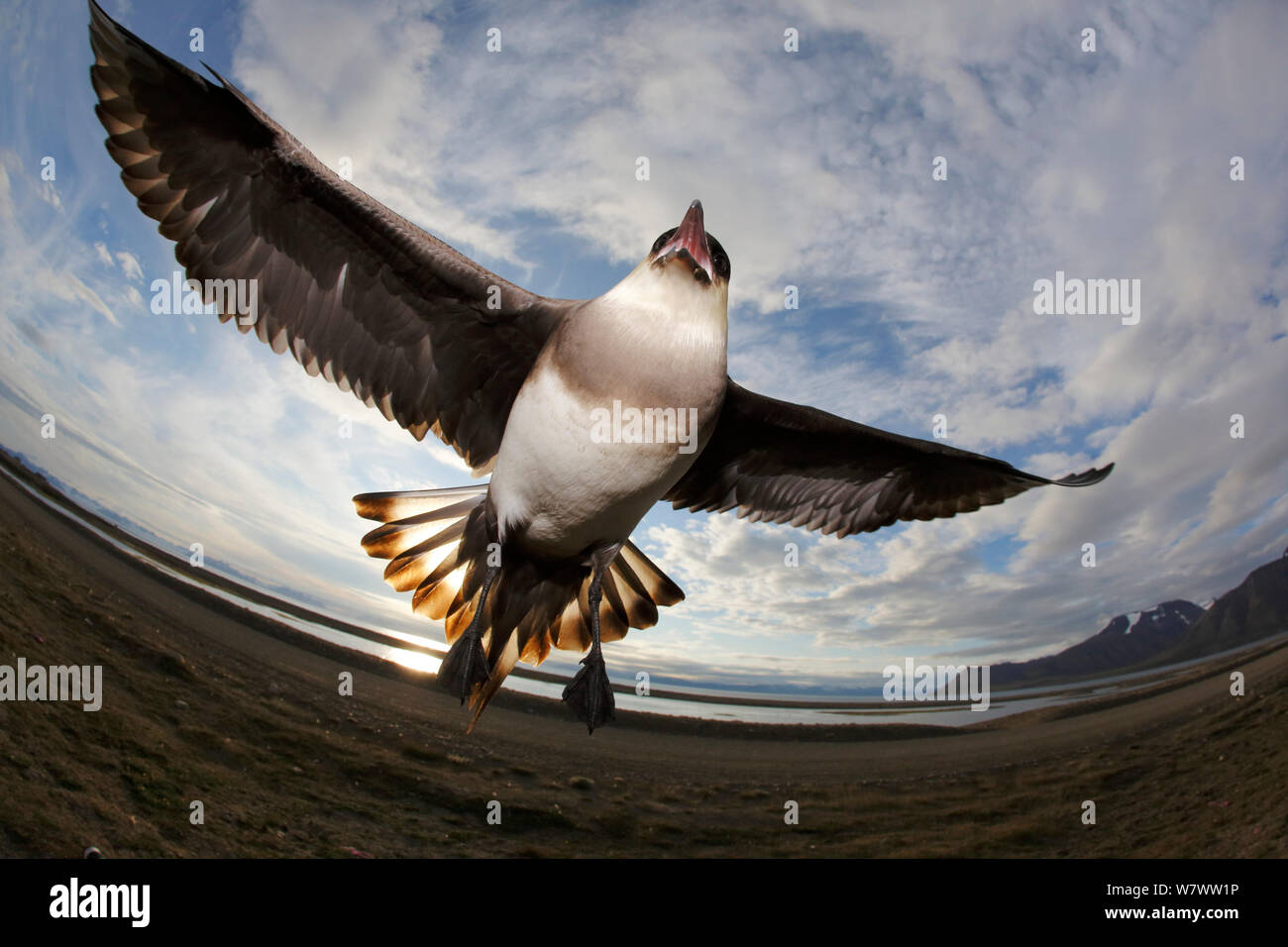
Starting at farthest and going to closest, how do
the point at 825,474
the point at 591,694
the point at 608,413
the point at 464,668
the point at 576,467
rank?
the point at 825,474, the point at 591,694, the point at 464,668, the point at 576,467, the point at 608,413

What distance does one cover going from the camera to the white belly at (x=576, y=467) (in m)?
3.07

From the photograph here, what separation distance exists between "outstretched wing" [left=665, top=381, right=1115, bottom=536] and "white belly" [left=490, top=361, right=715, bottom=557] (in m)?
1.23

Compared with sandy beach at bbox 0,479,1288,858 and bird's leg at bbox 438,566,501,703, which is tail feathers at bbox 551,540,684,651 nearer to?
bird's leg at bbox 438,566,501,703

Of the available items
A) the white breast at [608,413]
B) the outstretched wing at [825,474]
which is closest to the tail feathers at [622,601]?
the outstretched wing at [825,474]

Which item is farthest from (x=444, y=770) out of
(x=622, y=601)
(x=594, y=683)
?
(x=594, y=683)

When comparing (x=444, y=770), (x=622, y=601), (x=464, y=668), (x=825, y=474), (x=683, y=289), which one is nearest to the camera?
(x=683, y=289)

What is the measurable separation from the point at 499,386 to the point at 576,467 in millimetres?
1305

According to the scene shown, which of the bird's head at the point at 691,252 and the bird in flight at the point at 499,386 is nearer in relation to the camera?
the bird's head at the point at 691,252

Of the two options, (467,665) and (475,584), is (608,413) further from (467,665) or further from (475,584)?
(475,584)

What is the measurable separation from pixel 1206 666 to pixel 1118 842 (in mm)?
7194

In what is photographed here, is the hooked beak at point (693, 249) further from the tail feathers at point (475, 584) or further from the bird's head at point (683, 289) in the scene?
the tail feathers at point (475, 584)

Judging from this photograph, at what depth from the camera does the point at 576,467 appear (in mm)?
3162

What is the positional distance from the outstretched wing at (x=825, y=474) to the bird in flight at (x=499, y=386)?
0.7 inches

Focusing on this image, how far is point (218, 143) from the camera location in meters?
3.60
